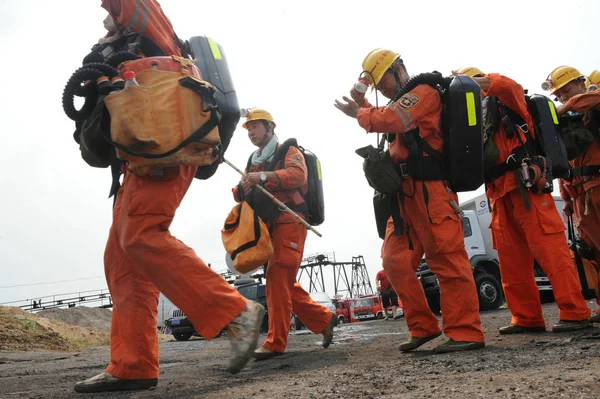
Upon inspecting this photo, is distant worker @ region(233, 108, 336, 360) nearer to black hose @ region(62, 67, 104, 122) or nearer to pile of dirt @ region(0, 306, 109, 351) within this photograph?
black hose @ region(62, 67, 104, 122)

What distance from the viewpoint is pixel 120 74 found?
106 inches

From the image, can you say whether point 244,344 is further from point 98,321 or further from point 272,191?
point 98,321

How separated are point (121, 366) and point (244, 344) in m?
0.86

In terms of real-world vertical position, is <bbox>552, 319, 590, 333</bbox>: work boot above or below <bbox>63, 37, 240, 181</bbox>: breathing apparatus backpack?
below

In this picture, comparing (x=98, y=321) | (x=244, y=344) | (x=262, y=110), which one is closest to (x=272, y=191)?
(x=262, y=110)

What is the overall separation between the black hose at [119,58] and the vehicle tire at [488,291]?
11.1 metres

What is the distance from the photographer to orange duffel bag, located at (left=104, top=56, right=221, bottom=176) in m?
2.42

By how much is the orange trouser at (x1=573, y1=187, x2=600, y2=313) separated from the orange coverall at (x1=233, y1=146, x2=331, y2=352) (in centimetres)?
271

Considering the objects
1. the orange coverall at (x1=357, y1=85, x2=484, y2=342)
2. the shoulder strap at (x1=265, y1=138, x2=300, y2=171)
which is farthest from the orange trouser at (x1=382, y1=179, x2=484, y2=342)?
the shoulder strap at (x1=265, y1=138, x2=300, y2=171)

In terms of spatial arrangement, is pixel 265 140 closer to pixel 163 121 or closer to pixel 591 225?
pixel 163 121

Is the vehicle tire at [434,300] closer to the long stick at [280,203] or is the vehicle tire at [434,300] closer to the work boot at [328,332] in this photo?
the work boot at [328,332]

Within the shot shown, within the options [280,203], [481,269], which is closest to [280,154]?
[280,203]

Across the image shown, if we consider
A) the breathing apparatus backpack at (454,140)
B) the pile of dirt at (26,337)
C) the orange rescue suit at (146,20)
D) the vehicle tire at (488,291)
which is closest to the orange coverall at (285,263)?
the breathing apparatus backpack at (454,140)

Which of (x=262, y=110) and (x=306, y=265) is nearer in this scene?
(x=262, y=110)
